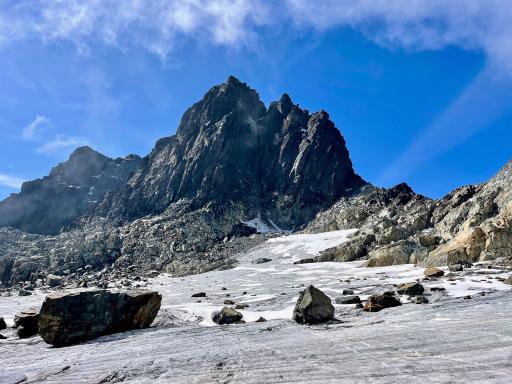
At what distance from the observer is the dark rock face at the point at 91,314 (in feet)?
64.6

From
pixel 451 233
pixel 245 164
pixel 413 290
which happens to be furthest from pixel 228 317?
pixel 245 164

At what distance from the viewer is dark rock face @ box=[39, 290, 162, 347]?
19.7 metres

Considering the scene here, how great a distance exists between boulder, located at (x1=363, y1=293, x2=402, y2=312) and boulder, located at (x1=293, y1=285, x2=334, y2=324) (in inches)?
104

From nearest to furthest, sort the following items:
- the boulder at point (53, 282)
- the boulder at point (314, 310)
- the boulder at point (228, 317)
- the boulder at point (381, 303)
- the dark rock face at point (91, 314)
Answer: the boulder at point (314, 310) < the dark rock face at point (91, 314) < the boulder at point (381, 303) < the boulder at point (228, 317) < the boulder at point (53, 282)

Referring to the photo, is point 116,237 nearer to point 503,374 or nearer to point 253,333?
point 253,333

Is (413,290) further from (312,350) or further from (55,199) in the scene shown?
(55,199)

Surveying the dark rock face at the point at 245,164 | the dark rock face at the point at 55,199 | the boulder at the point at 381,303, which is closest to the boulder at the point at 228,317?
the boulder at the point at 381,303

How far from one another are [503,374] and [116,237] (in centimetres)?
12448

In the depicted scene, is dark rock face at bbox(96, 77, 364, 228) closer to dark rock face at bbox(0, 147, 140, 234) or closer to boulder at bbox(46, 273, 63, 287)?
dark rock face at bbox(0, 147, 140, 234)

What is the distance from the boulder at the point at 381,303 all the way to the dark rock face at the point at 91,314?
459 inches

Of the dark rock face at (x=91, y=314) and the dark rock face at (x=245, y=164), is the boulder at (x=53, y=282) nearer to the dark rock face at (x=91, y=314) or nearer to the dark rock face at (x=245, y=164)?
the dark rock face at (x=91, y=314)

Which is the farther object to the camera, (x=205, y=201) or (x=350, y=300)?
(x=205, y=201)

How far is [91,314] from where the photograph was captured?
20531mm

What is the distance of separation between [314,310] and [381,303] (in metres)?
4.00
